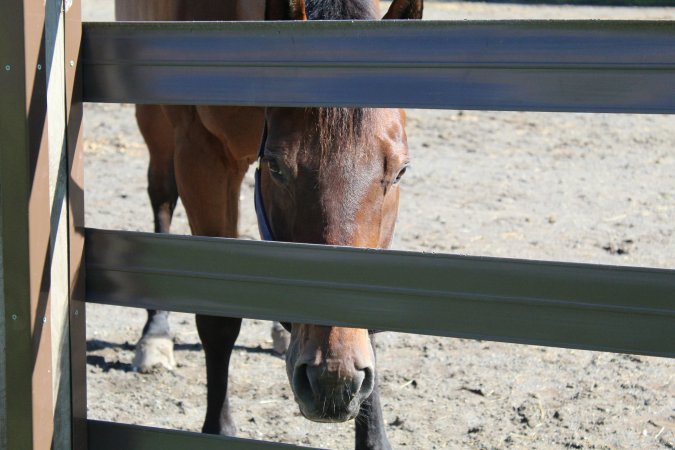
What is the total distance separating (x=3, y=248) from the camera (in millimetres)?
1790

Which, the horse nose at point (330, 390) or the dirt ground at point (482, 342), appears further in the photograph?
the dirt ground at point (482, 342)

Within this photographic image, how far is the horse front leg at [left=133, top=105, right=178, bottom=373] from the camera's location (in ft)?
11.9

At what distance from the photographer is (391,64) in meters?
1.63

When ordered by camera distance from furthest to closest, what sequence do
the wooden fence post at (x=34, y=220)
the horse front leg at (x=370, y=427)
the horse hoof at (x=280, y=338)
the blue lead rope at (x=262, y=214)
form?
the horse hoof at (x=280, y=338)
the horse front leg at (x=370, y=427)
the blue lead rope at (x=262, y=214)
the wooden fence post at (x=34, y=220)

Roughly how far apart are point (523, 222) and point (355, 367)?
374 centimetres

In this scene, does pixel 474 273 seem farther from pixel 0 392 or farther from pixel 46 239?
pixel 0 392

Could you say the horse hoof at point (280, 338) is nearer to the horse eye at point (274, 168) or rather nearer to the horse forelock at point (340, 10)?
the horse eye at point (274, 168)

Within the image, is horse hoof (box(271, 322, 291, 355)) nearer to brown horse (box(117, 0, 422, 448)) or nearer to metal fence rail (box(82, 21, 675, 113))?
brown horse (box(117, 0, 422, 448))

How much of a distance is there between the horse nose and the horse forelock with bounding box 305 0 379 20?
890 mm

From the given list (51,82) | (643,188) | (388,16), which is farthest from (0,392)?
(643,188)

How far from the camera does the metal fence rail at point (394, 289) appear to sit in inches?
60.4

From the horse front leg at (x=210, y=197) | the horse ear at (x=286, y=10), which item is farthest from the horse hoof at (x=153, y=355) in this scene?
the horse ear at (x=286, y=10)

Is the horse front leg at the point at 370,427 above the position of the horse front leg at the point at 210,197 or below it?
below

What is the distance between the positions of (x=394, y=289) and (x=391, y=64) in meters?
0.45
